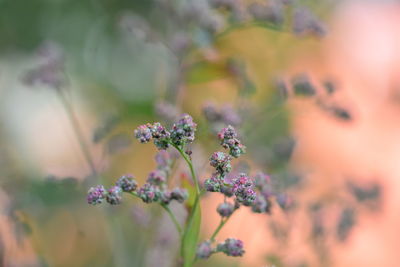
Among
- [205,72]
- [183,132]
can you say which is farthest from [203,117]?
[183,132]

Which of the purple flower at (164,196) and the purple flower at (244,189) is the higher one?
the purple flower at (164,196)

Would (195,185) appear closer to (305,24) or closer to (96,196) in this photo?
(96,196)

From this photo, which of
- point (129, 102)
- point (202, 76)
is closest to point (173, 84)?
point (202, 76)

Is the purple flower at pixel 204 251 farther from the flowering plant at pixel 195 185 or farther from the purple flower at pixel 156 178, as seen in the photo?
the purple flower at pixel 156 178

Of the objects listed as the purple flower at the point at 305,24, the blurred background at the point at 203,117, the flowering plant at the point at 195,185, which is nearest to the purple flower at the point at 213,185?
the flowering plant at the point at 195,185

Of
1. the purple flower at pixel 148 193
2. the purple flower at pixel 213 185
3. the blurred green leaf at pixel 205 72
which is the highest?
the blurred green leaf at pixel 205 72

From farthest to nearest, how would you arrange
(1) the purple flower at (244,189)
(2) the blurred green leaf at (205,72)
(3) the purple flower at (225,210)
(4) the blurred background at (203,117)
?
(2) the blurred green leaf at (205,72)
(4) the blurred background at (203,117)
(3) the purple flower at (225,210)
(1) the purple flower at (244,189)

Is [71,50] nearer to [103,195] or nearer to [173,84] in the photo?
[173,84]
